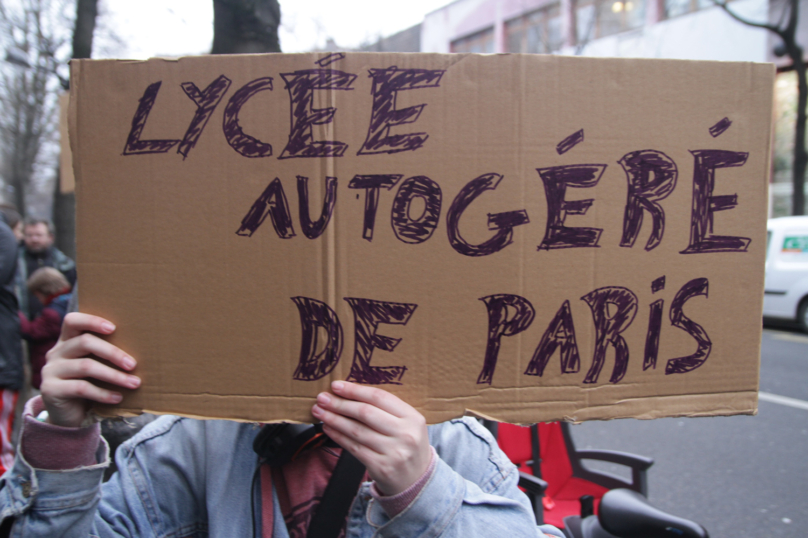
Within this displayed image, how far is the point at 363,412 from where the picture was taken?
960mm

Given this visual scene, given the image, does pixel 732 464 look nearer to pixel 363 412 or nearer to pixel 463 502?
pixel 463 502

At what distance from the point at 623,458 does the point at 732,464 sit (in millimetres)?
2422

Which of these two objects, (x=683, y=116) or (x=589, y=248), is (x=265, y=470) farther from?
(x=683, y=116)

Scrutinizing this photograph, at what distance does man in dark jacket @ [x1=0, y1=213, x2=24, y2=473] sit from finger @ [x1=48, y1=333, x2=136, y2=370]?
233cm

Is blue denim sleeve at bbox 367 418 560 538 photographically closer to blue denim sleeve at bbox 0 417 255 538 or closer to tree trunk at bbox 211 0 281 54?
blue denim sleeve at bbox 0 417 255 538

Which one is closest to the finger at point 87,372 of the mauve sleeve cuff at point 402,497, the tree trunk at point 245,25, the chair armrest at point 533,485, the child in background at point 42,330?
the mauve sleeve cuff at point 402,497

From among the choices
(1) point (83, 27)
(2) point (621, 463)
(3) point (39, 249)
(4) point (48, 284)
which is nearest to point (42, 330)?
(4) point (48, 284)

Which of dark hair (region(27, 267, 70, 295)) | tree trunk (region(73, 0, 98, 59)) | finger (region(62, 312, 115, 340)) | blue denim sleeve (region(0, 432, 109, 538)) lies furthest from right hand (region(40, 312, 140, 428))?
tree trunk (region(73, 0, 98, 59))

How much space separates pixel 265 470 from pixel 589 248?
851 millimetres

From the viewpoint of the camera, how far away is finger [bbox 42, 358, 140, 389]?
1006 mm

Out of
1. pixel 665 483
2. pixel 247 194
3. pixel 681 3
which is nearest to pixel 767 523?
pixel 665 483

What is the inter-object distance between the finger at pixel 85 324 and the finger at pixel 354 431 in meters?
0.43

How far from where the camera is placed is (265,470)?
1.21m

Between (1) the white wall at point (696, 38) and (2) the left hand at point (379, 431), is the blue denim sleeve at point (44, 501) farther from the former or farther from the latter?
(1) the white wall at point (696, 38)
